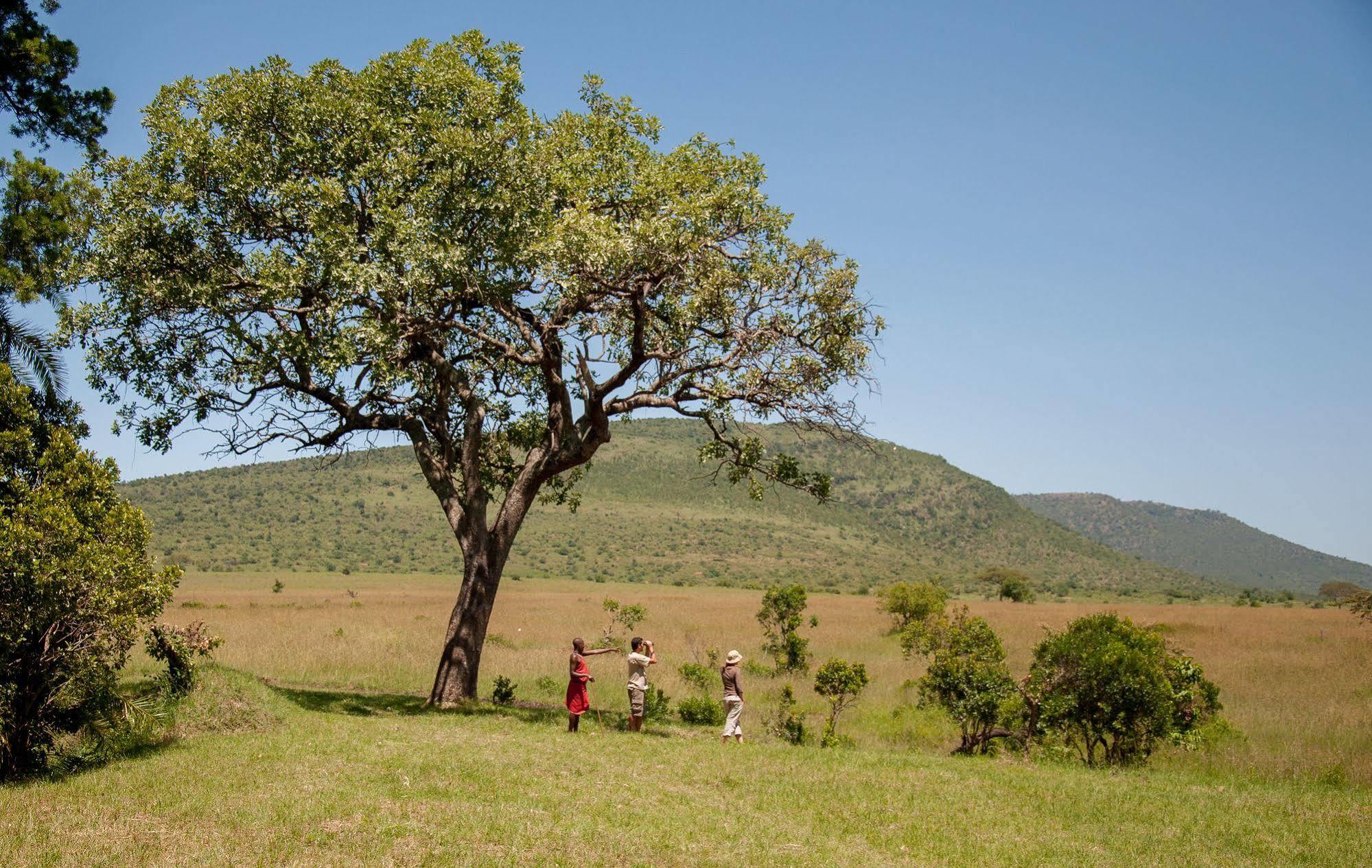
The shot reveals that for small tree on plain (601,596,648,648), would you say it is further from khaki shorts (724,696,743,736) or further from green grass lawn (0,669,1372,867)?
green grass lawn (0,669,1372,867)

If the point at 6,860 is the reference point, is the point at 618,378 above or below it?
above

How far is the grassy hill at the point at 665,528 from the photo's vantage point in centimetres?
8606

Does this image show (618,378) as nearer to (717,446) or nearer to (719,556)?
(717,446)

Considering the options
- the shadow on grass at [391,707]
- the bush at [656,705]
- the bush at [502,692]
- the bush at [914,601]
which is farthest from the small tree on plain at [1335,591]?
the shadow on grass at [391,707]

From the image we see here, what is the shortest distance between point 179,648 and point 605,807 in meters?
7.02

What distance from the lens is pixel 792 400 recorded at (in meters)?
17.3

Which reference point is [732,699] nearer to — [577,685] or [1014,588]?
[577,685]

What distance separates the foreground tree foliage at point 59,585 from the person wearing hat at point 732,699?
8.23 metres

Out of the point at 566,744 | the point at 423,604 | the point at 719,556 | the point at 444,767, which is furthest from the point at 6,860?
the point at 719,556

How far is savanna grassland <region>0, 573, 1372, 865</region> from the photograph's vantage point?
8.82m

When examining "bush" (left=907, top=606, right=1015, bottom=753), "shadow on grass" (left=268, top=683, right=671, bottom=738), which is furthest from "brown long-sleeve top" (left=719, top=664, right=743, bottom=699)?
"bush" (left=907, top=606, right=1015, bottom=753)

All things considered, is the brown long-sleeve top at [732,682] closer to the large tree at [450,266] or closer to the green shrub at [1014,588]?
the large tree at [450,266]

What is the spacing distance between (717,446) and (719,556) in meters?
78.9

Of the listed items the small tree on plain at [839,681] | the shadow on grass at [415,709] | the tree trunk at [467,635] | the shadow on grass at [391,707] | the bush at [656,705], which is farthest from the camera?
the bush at [656,705]
